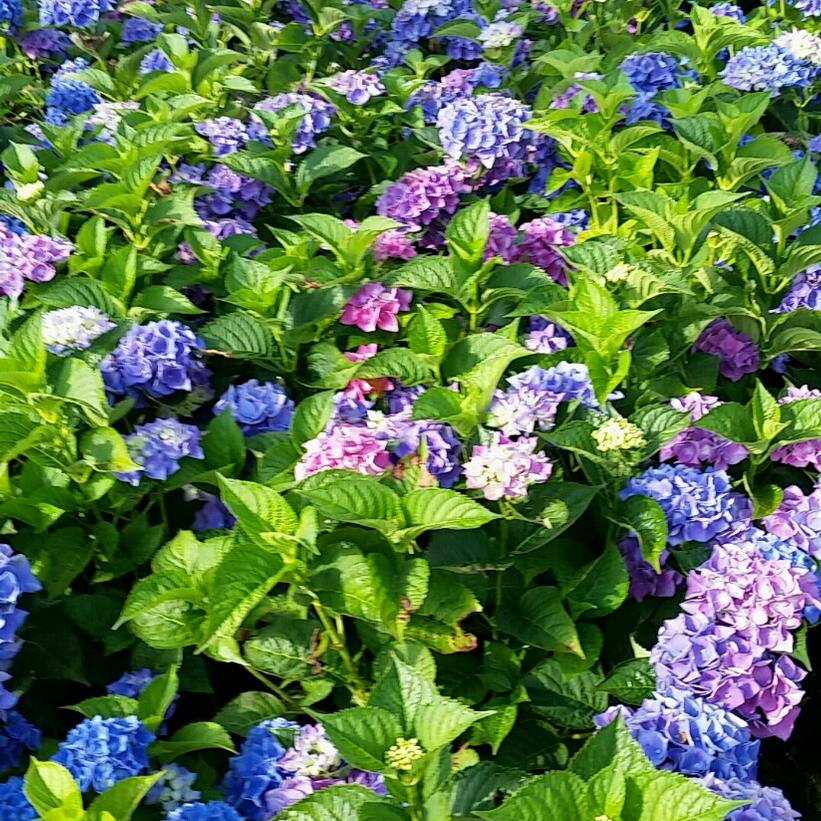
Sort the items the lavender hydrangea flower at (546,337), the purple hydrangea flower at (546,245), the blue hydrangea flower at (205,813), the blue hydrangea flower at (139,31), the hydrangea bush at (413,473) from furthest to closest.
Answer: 1. the blue hydrangea flower at (139,31)
2. the purple hydrangea flower at (546,245)
3. the lavender hydrangea flower at (546,337)
4. the hydrangea bush at (413,473)
5. the blue hydrangea flower at (205,813)

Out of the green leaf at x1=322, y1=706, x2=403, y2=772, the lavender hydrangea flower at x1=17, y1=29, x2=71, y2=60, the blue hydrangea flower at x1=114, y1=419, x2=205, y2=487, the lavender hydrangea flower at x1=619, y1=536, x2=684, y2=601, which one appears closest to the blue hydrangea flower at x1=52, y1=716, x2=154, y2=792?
the green leaf at x1=322, y1=706, x2=403, y2=772

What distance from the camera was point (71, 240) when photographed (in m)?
2.65

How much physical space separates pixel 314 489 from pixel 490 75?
6.83ft

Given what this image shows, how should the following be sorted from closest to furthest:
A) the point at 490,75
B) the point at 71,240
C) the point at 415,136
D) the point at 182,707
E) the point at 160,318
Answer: the point at 182,707, the point at 160,318, the point at 71,240, the point at 415,136, the point at 490,75

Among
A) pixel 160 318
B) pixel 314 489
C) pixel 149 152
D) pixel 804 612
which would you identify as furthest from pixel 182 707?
pixel 149 152

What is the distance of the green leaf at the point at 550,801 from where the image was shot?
127cm

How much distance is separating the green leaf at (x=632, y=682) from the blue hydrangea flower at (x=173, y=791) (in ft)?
2.19

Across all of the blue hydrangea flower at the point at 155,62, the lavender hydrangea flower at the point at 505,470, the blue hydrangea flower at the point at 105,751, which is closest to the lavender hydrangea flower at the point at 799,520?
the lavender hydrangea flower at the point at 505,470

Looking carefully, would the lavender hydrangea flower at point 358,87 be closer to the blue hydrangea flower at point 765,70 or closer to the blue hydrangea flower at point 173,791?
the blue hydrangea flower at point 765,70

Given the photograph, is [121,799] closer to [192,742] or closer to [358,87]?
[192,742]

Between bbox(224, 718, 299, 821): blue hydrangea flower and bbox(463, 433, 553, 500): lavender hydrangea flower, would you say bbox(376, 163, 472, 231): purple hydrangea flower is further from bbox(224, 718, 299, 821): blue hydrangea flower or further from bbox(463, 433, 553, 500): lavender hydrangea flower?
bbox(224, 718, 299, 821): blue hydrangea flower

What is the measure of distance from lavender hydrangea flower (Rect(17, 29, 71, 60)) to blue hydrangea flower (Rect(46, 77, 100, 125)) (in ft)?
1.89

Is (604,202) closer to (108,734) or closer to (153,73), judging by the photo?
(153,73)

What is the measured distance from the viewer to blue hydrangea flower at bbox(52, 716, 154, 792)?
150 cm
